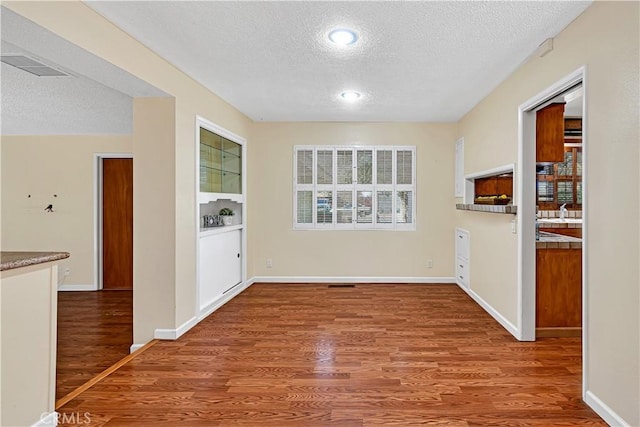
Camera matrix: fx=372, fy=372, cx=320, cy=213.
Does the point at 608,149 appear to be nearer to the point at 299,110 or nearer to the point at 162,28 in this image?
the point at 162,28

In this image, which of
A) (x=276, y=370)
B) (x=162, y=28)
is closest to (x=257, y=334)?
(x=276, y=370)

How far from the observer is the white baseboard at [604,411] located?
77.5 inches

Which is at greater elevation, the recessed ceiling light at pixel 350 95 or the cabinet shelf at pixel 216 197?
the recessed ceiling light at pixel 350 95

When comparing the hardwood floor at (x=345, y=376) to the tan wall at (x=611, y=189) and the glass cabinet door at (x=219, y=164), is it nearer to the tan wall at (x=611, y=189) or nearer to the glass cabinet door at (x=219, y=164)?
the tan wall at (x=611, y=189)

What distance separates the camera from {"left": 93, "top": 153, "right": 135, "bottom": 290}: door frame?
540 cm

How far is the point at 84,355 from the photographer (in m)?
3.16

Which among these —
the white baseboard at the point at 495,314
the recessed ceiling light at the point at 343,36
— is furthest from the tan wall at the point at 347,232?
the recessed ceiling light at the point at 343,36

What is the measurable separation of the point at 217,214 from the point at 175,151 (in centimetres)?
171

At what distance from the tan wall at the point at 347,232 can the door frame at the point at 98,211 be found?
82.9 inches

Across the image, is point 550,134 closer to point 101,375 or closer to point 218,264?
point 218,264

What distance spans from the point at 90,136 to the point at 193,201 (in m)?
2.82

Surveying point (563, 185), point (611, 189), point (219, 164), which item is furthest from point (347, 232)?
point (611, 189)

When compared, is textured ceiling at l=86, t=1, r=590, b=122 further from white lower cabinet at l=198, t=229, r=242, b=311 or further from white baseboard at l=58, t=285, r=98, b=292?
white baseboard at l=58, t=285, r=98, b=292

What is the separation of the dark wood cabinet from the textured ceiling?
56 cm
